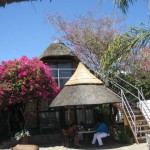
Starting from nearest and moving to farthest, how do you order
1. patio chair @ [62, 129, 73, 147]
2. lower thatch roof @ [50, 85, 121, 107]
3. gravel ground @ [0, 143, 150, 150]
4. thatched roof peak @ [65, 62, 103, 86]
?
gravel ground @ [0, 143, 150, 150] < lower thatch roof @ [50, 85, 121, 107] < patio chair @ [62, 129, 73, 147] < thatched roof peak @ [65, 62, 103, 86]

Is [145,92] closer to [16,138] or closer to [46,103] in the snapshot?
[46,103]

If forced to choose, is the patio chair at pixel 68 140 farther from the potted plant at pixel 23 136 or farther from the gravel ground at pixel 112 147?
the potted plant at pixel 23 136

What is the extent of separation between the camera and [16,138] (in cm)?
1628

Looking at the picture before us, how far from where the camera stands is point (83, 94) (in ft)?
52.4

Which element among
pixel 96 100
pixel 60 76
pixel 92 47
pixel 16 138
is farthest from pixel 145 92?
pixel 16 138

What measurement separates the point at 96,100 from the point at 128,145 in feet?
8.14

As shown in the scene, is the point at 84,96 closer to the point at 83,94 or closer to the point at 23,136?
the point at 83,94

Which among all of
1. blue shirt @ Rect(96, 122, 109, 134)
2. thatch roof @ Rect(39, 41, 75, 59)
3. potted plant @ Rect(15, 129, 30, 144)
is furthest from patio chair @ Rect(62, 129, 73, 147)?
thatch roof @ Rect(39, 41, 75, 59)

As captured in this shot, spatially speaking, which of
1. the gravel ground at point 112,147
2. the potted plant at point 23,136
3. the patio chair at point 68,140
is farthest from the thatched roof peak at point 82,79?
the potted plant at point 23,136

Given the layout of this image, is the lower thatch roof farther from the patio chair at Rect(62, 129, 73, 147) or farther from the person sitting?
the patio chair at Rect(62, 129, 73, 147)

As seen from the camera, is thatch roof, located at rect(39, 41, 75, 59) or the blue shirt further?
thatch roof, located at rect(39, 41, 75, 59)

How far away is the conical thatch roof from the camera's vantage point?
619 inches

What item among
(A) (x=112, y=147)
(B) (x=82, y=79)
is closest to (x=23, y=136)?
(B) (x=82, y=79)

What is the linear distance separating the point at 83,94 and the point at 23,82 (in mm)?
2878
